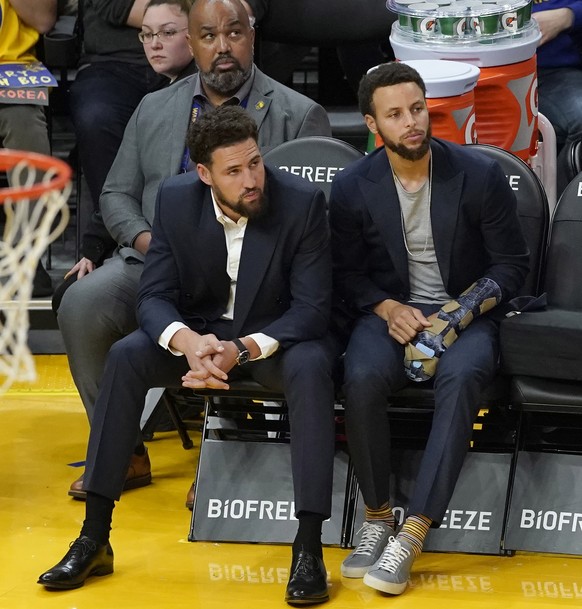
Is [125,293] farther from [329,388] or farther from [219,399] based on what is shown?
[329,388]

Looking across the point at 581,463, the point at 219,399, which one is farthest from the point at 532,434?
the point at 219,399

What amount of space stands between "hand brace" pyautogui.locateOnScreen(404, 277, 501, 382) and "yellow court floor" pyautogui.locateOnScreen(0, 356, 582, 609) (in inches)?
23.5

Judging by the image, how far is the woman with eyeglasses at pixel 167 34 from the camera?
5562mm

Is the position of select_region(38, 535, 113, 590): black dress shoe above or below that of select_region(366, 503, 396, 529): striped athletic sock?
below

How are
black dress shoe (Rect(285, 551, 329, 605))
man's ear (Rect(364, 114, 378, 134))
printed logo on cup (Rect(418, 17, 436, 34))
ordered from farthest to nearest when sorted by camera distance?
1. printed logo on cup (Rect(418, 17, 436, 34))
2. man's ear (Rect(364, 114, 378, 134))
3. black dress shoe (Rect(285, 551, 329, 605))

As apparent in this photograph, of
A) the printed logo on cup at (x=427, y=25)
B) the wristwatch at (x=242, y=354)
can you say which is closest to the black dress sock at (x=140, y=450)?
the wristwatch at (x=242, y=354)

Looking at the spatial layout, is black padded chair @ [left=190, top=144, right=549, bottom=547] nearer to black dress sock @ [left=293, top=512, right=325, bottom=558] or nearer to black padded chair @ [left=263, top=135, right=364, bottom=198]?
black padded chair @ [left=263, top=135, right=364, bottom=198]

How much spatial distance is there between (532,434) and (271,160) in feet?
4.37

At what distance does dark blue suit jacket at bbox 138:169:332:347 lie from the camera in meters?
4.41

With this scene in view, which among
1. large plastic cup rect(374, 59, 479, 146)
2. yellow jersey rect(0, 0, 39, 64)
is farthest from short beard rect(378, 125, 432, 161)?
yellow jersey rect(0, 0, 39, 64)

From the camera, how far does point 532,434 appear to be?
15.0 feet

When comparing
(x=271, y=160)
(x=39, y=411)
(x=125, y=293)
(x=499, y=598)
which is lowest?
(x=39, y=411)

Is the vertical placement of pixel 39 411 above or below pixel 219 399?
below

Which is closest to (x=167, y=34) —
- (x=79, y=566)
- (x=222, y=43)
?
(x=222, y=43)
